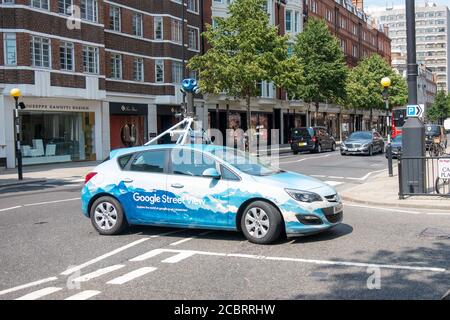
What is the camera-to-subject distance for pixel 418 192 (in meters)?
12.9

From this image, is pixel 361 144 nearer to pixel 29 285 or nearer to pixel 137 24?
pixel 137 24

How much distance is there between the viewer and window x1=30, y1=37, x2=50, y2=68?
2673 centimetres

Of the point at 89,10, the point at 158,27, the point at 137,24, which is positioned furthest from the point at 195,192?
the point at 158,27

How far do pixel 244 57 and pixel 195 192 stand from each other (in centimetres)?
2837

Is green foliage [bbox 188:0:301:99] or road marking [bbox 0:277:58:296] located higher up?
green foliage [bbox 188:0:301:99]

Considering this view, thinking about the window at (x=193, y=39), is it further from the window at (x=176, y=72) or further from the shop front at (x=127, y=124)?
the shop front at (x=127, y=124)

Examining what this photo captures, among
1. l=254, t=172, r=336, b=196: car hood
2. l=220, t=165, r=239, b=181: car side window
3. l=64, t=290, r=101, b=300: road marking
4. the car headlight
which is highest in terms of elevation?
l=220, t=165, r=239, b=181: car side window

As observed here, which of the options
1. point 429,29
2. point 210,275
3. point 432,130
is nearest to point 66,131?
point 432,130

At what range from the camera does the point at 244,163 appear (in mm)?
8633

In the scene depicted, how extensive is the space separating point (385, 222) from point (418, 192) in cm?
351

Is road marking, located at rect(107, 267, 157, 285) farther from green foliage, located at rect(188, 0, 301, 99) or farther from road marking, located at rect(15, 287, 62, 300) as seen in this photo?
green foliage, located at rect(188, 0, 301, 99)

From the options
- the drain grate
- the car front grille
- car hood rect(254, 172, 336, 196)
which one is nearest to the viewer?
car hood rect(254, 172, 336, 196)

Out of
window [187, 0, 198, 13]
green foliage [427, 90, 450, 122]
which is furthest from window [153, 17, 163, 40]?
green foliage [427, 90, 450, 122]

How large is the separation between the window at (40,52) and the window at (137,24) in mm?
8585
